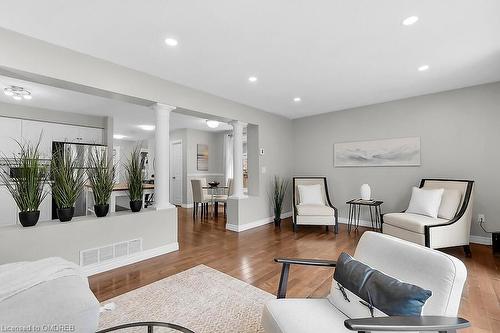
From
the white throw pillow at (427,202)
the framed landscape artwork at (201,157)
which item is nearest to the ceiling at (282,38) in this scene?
the white throw pillow at (427,202)

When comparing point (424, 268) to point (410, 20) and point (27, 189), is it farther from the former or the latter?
point (27, 189)

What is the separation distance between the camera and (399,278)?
1.23 m

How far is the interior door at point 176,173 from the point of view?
7.34 metres

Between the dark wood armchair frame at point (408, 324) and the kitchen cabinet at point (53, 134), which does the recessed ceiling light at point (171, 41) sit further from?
the kitchen cabinet at point (53, 134)

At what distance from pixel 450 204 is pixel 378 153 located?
1464mm

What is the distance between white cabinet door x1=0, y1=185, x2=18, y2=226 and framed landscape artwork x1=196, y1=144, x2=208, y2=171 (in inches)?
165

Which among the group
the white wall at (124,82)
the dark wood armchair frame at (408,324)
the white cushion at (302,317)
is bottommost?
the white cushion at (302,317)

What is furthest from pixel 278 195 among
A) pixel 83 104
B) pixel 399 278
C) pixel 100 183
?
pixel 83 104

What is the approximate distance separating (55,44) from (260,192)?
376cm

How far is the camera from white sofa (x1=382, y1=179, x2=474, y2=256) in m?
2.95

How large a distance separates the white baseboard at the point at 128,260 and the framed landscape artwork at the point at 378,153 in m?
3.70

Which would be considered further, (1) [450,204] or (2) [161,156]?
(1) [450,204]

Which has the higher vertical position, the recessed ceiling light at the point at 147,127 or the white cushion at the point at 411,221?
the recessed ceiling light at the point at 147,127

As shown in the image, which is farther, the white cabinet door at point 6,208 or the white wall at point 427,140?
the white cabinet door at point 6,208
